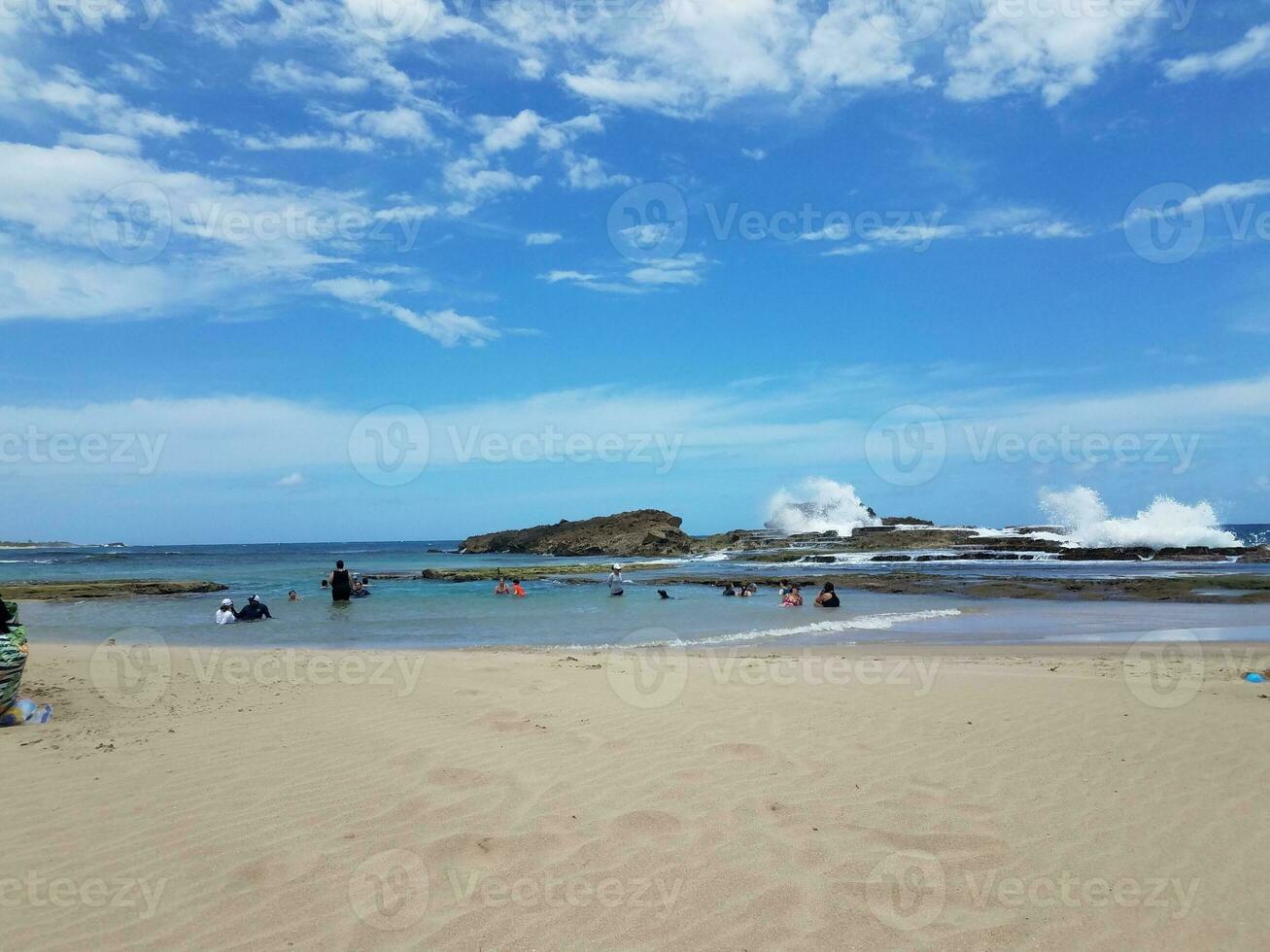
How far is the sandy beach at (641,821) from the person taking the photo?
158 inches

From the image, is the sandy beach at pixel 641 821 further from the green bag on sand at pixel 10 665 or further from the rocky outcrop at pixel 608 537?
the rocky outcrop at pixel 608 537

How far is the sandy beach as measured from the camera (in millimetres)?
4023

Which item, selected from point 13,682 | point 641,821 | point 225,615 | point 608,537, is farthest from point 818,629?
point 608,537

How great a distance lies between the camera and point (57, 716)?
8234 millimetres

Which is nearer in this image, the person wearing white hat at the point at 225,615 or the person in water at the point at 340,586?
the person wearing white hat at the point at 225,615

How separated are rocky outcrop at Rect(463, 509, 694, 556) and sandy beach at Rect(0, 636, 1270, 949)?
7437 cm

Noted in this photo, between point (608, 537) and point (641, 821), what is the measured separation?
293 ft

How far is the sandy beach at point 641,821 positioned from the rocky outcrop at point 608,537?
244ft

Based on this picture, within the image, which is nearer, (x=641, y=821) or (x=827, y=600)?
(x=641, y=821)

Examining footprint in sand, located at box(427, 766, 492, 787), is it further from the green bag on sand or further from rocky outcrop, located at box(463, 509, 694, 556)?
rocky outcrop, located at box(463, 509, 694, 556)

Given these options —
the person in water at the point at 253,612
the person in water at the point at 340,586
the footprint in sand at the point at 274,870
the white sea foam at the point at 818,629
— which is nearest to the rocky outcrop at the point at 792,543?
the white sea foam at the point at 818,629

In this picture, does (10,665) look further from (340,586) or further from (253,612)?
→ (340,586)

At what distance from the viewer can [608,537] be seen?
94.2 m

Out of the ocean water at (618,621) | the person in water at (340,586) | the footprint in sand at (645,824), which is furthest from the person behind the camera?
the person in water at (340,586)
